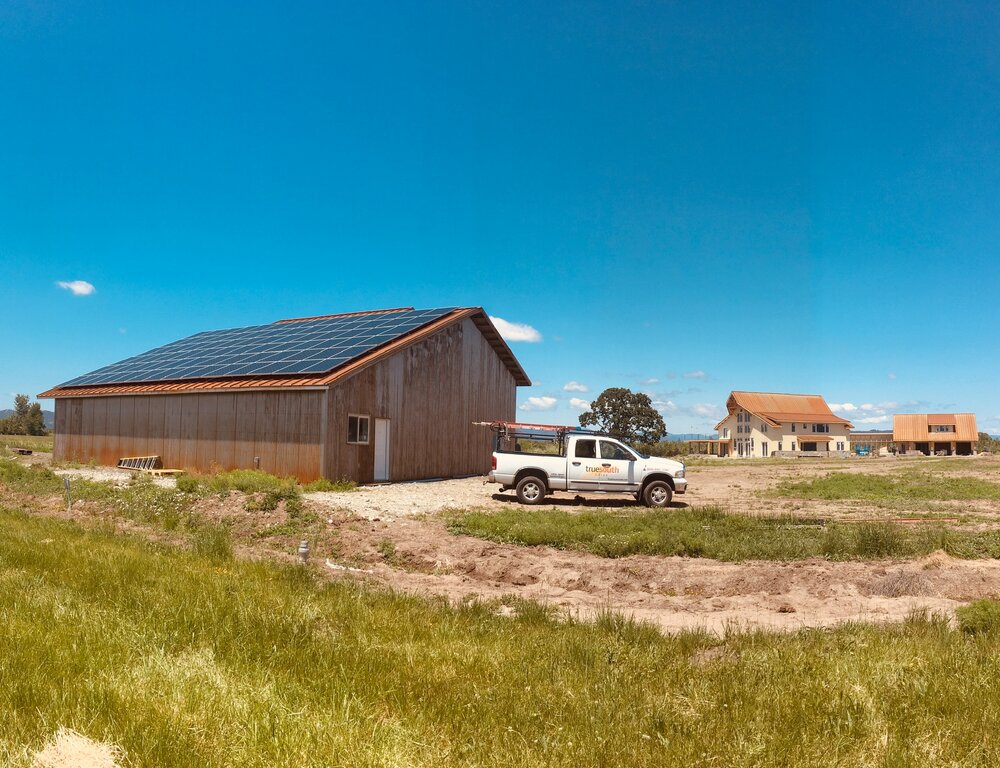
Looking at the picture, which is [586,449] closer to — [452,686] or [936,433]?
[452,686]

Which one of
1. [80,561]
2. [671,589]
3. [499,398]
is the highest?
[499,398]

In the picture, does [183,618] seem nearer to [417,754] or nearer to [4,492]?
[417,754]

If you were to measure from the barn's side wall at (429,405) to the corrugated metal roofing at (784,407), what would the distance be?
56.8 metres

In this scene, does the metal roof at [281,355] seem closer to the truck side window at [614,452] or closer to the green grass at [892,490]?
the truck side window at [614,452]

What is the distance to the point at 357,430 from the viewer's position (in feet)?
79.6

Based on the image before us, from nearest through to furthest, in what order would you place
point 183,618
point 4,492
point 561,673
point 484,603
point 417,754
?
point 417,754 < point 561,673 < point 183,618 < point 484,603 < point 4,492

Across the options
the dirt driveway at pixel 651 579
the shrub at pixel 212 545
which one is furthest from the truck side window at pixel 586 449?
the shrub at pixel 212 545

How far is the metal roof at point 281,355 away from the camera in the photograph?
24.0 m

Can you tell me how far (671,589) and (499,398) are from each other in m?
23.0

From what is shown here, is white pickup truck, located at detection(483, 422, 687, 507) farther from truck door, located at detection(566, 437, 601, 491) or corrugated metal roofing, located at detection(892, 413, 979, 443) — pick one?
corrugated metal roofing, located at detection(892, 413, 979, 443)

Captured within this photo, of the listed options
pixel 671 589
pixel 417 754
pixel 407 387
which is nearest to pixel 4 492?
pixel 407 387

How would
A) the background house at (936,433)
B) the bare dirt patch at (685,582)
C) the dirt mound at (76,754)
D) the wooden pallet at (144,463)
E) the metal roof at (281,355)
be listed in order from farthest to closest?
the background house at (936,433), the wooden pallet at (144,463), the metal roof at (281,355), the bare dirt patch at (685,582), the dirt mound at (76,754)

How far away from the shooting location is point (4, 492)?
19.6m

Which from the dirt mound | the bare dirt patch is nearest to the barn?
the bare dirt patch
